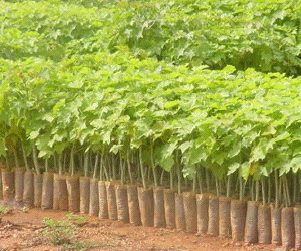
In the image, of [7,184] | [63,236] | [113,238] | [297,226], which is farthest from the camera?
[7,184]

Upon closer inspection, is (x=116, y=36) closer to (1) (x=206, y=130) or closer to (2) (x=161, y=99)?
(2) (x=161, y=99)

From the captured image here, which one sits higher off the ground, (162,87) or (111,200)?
(162,87)

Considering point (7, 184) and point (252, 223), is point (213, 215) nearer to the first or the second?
point (252, 223)

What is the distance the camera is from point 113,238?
6.62 meters

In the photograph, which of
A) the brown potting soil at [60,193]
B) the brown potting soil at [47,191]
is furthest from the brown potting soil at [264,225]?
the brown potting soil at [47,191]

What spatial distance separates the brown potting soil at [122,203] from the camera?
284 inches

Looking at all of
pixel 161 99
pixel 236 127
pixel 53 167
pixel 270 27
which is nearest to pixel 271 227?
pixel 236 127

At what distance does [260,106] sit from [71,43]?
161 inches

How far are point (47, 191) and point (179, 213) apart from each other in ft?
5.06

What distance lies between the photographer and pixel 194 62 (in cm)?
891

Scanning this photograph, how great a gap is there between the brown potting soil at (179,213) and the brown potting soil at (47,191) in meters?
1.48

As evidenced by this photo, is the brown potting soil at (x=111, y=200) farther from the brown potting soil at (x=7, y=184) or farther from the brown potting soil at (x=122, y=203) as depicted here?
the brown potting soil at (x=7, y=184)

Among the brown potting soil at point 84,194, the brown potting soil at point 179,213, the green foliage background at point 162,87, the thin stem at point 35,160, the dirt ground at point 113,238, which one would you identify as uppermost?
the green foliage background at point 162,87

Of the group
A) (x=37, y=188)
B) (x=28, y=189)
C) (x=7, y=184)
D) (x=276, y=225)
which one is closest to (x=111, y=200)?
(x=37, y=188)
